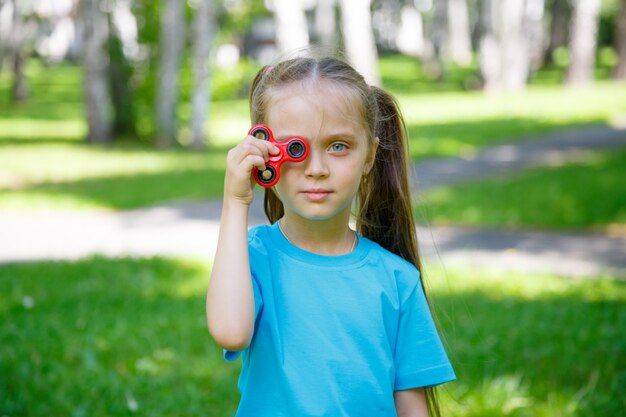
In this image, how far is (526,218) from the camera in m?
8.94

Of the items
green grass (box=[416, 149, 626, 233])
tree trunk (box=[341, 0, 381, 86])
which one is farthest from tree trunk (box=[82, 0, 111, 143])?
green grass (box=[416, 149, 626, 233])

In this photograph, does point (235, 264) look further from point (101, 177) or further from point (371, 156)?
point (101, 177)

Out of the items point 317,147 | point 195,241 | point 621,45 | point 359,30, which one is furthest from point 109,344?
point 621,45

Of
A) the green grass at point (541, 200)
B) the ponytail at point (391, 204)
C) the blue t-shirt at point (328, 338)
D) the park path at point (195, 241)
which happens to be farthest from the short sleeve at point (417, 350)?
the green grass at point (541, 200)

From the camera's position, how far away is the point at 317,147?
88.7 inches

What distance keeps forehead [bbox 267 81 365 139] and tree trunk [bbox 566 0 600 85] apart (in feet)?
88.3

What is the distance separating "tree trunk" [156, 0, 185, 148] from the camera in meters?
16.4

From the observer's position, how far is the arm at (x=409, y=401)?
93.7 inches

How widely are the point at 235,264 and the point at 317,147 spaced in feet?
1.18

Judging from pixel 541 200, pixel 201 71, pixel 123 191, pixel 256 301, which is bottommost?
pixel 541 200

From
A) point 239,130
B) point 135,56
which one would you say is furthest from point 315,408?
point 239,130

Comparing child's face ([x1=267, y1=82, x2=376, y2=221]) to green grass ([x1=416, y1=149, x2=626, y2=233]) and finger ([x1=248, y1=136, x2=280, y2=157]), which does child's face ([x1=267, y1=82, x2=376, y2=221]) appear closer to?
finger ([x1=248, y1=136, x2=280, y2=157])

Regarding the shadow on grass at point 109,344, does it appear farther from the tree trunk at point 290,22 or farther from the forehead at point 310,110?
the tree trunk at point 290,22

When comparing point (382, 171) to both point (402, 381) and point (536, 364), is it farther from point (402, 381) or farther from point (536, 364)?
point (536, 364)
